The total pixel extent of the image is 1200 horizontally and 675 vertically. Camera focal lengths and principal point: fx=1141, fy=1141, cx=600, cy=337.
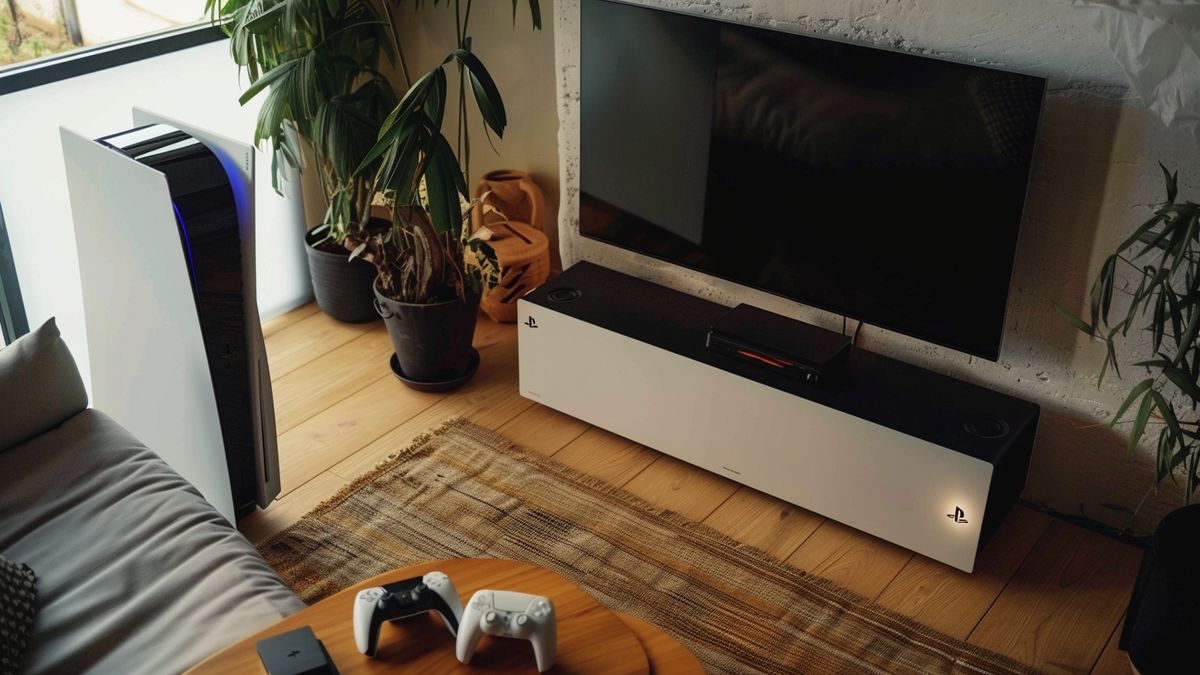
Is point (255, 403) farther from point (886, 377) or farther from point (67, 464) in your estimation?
point (886, 377)

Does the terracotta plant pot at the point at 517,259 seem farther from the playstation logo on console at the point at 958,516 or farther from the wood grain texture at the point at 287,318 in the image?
the playstation logo on console at the point at 958,516

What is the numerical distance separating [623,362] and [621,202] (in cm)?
44

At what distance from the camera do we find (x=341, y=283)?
11.5ft

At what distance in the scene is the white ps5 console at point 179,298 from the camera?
2307 millimetres

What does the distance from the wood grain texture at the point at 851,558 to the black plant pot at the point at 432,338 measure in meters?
1.12

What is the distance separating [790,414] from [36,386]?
5.22 feet

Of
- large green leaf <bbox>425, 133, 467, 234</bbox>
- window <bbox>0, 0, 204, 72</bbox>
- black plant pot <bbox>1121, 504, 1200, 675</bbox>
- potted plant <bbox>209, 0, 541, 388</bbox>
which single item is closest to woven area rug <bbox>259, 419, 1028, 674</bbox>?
black plant pot <bbox>1121, 504, 1200, 675</bbox>

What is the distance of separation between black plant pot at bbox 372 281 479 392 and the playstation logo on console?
139cm

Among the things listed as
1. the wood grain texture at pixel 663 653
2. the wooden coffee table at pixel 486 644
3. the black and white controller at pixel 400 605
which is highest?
the black and white controller at pixel 400 605

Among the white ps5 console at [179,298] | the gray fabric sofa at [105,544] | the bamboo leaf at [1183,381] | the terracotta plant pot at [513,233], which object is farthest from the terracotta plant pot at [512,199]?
the bamboo leaf at [1183,381]

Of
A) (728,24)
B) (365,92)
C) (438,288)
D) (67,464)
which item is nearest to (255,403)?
(67,464)

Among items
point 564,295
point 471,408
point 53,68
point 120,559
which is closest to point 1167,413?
point 564,295

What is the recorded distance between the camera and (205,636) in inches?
70.2

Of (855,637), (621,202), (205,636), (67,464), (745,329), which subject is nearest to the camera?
(205,636)
